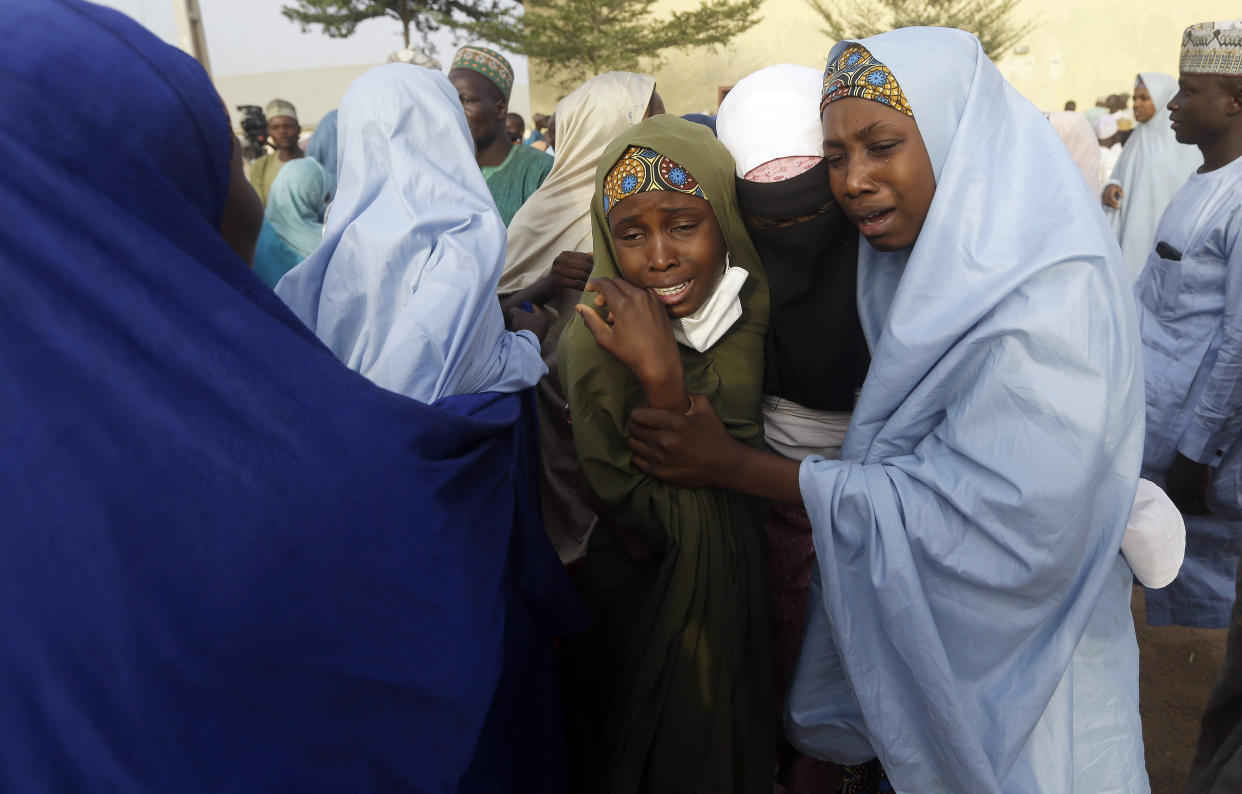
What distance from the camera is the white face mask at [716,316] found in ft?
6.15

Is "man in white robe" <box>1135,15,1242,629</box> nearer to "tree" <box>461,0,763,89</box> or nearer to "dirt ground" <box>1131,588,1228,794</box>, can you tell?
"dirt ground" <box>1131,588,1228,794</box>

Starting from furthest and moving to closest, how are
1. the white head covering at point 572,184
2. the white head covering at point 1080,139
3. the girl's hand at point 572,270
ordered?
the white head covering at point 1080,139
the white head covering at point 572,184
the girl's hand at point 572,270

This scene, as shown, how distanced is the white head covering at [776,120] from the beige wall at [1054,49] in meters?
21.7

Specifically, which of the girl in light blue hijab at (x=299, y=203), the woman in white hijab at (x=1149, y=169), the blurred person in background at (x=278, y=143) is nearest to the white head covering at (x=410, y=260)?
the girl in light blue hijab at (x=299, y=203)

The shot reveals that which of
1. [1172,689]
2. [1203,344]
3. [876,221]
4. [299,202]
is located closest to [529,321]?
[876,221]

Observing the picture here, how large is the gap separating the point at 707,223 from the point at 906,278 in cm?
48

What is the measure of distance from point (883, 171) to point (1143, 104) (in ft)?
19.6

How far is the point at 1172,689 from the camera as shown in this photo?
3.37 metres

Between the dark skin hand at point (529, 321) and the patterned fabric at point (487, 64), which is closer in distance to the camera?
the dark skin hand at point (529, 321)

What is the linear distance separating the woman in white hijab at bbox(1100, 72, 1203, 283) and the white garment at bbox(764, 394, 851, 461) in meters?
5.16

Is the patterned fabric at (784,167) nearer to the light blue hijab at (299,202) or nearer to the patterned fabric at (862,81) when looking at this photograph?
the patterned fabric at (862,81)

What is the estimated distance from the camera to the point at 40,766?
3.03 ft

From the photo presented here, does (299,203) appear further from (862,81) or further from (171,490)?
(171,490)

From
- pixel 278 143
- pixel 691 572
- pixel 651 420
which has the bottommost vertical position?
pixel 278 143
